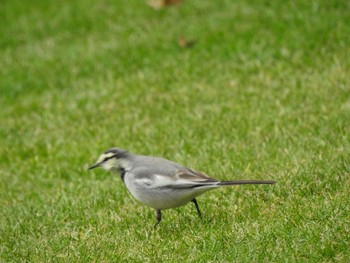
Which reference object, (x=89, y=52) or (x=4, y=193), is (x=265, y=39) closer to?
(x=89, y=52)

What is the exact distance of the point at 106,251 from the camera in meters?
6.18

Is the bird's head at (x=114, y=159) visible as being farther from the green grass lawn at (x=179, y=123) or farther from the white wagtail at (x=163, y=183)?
the green grass lawn at (x=179, y=123)

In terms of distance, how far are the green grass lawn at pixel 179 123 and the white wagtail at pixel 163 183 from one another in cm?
32

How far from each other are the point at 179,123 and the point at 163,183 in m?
3.80

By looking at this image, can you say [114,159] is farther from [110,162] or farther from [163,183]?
[163,183]

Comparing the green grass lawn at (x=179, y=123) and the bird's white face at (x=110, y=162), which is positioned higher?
the bird's white face at (x=110, y=162)

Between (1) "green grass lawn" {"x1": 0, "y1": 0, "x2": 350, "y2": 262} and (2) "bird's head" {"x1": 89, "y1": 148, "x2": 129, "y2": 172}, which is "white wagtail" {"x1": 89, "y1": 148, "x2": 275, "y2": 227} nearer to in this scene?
(2) "bird's head" {"x1": 89, "y1": 148, "x2": 129, "y2": 172}

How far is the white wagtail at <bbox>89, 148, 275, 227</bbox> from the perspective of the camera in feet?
20.3

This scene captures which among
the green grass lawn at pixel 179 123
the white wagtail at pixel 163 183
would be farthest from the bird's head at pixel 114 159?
the green grass lawn at pixel 179 123

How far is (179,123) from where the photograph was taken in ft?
33.0

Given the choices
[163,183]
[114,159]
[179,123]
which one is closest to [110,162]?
[114,159]

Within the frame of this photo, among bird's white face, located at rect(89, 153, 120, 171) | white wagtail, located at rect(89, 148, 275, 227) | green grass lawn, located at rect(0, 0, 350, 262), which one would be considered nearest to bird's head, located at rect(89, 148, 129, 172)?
bird's white face, located at rect(89, 153, 120, 171)

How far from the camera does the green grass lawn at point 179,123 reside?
6172mm

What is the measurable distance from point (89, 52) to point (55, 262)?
7.80 m
